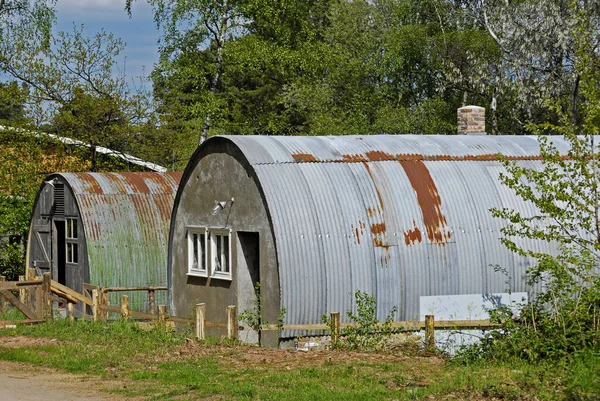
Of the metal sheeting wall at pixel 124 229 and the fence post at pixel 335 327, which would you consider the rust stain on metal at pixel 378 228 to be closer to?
the fence post at pixel 335 327

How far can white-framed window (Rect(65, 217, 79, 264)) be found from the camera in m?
25.4

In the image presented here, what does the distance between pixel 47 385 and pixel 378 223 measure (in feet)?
22.5

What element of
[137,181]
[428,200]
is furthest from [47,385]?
[137,181]

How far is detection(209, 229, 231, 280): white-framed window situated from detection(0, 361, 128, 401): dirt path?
198 inches

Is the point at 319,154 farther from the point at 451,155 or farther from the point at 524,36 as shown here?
the point at 524,36

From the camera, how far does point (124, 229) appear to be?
2486 cm

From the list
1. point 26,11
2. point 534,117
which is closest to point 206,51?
point 26,11

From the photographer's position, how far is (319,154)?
18.6m

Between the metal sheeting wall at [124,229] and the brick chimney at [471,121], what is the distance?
825cm

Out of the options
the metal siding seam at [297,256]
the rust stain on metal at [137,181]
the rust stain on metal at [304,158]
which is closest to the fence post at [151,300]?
the rust stain on metal at [137,181]

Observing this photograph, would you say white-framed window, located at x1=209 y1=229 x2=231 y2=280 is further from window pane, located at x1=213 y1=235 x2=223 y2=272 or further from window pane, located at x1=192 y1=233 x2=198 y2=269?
window pane, located at x1=192 y1=233 x2=198 y2=269

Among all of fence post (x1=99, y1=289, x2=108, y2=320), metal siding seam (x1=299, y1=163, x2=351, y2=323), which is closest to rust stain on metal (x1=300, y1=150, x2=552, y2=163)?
metal siding seam (x1=299, y1=163, x2=351, y2=323)

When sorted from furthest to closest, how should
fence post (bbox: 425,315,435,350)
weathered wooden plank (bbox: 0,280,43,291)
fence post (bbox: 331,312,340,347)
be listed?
weathered wooden plank (bbox: 0,280,43,291) < fence post (bbox: 331,312,340,347) < fence post (bbox: 425,315,435,350)

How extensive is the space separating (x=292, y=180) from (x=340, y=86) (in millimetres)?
27072
